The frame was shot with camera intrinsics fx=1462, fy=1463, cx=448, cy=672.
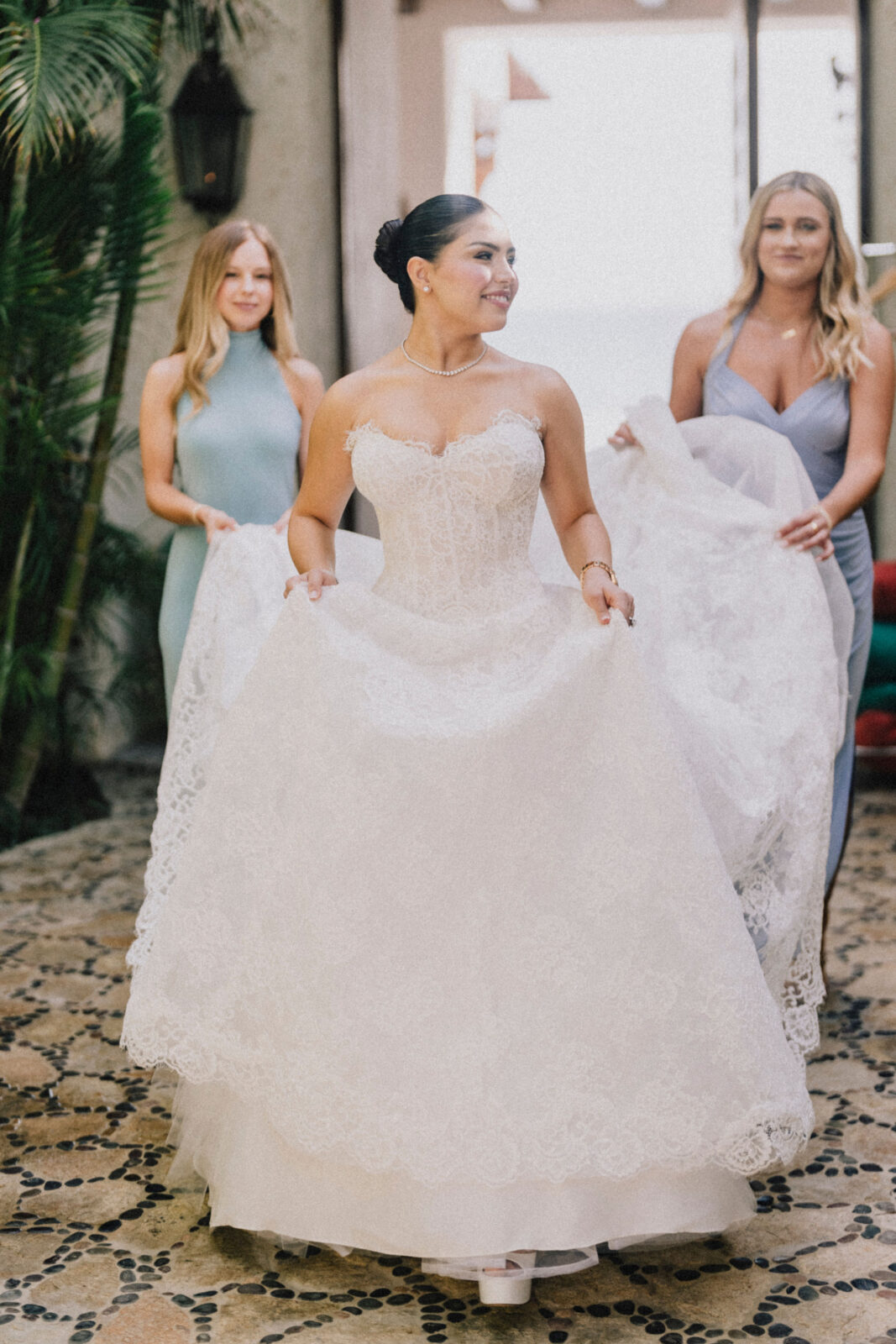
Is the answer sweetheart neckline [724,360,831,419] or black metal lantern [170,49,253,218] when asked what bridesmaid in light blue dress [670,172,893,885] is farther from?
black metal lantern [170,49,253,218]

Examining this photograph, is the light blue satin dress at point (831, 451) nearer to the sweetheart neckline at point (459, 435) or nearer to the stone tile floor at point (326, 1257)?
the stone tile floor at point (326, 1257)

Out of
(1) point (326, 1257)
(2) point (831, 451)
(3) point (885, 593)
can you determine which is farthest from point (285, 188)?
(1) point (326, 1257)

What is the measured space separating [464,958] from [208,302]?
2408 millimetres

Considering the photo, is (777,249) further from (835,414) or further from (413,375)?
(413,375)

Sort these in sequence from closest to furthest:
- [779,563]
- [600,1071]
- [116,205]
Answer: [600,1071], [779,563], [116,205]

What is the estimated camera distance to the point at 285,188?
6832 millimetres

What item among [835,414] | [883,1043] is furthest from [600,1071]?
[835,414]

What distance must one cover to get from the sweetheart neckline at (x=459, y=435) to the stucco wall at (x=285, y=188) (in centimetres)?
420

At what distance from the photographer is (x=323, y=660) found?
2488 millimetres

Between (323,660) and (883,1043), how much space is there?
187 cm

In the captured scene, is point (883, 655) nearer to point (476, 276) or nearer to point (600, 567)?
point (600, 567)

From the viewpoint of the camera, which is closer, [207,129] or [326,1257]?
[326,1257]

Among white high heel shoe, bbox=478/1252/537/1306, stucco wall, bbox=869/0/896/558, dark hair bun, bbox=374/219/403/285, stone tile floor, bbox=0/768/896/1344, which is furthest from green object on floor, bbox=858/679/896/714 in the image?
white high heel shoe, bbox=478/1252/537/1306

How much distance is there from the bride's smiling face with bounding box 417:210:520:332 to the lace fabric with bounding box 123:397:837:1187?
0.24 metres
